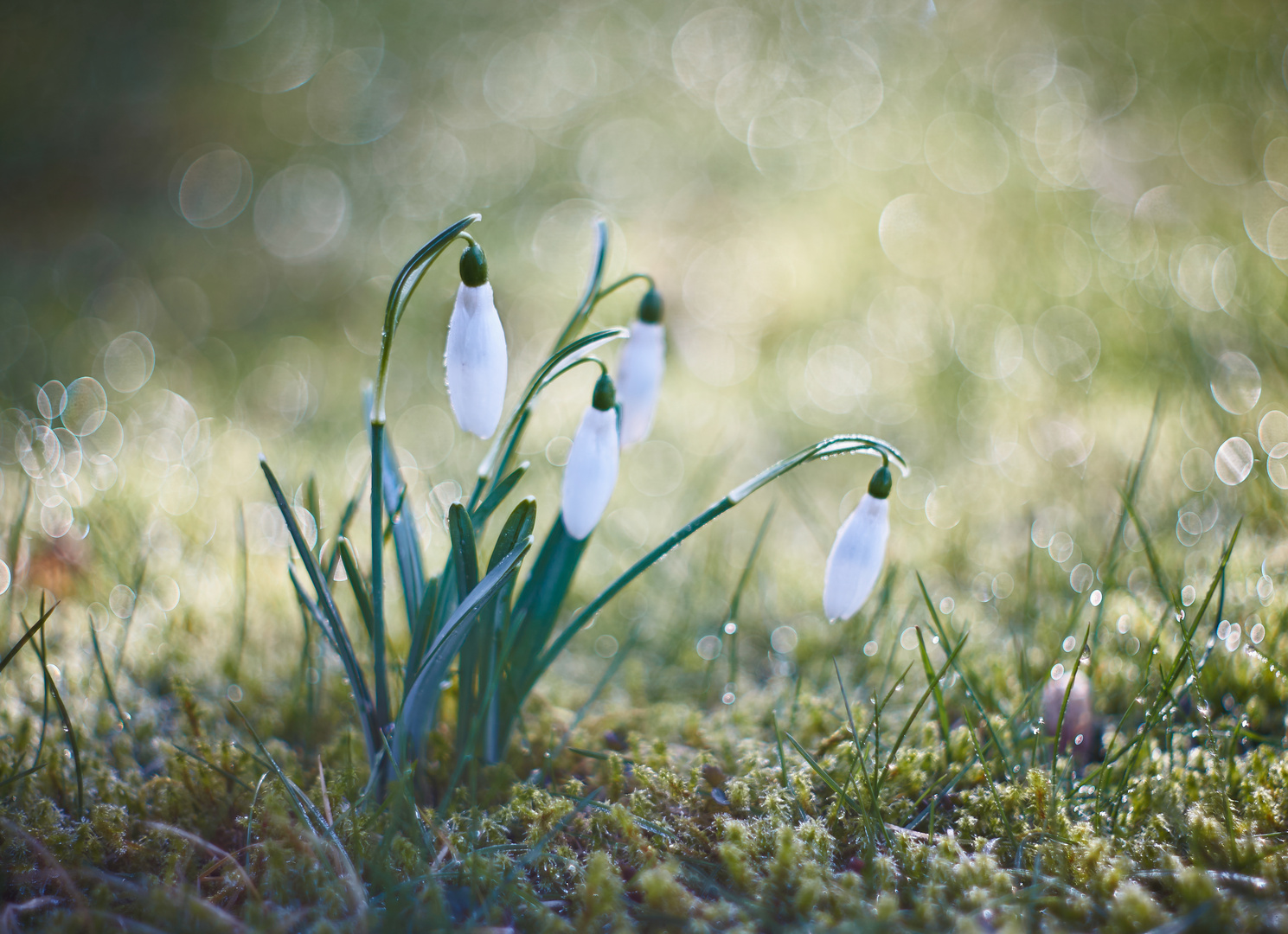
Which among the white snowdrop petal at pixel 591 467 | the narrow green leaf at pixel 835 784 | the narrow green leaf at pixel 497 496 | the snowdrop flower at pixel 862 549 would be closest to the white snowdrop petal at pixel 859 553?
the snowdrop flower at pixel 862 549

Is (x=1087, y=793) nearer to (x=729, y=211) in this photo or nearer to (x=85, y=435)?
(x=85, y=435)

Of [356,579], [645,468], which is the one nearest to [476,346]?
[356,579]

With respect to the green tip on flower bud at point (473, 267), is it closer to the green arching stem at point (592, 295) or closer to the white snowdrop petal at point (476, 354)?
the white snowdrop petal at point (476, 354)

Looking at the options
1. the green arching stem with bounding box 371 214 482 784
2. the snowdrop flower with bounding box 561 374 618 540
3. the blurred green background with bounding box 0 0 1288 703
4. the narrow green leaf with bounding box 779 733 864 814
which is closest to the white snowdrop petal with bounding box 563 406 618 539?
the snowdrop flower with bounding box 561 374 618 540

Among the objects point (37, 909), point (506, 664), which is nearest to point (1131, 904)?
point (506, 664)

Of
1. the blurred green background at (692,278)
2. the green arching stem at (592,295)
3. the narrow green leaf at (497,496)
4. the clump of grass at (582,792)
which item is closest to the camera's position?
the clump of grass at (582,792)

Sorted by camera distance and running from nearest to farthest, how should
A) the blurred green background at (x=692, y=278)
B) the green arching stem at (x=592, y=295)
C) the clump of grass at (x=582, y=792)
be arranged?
the clump of grass at (x=582, y=792) → the green arching stem at (x=592, y=295) → the blurred green background at (x=692, y=278)

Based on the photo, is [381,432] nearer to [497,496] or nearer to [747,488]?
[497,496]

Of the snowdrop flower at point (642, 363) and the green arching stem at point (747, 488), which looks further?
the snowdrop flower at point (642, 363)
